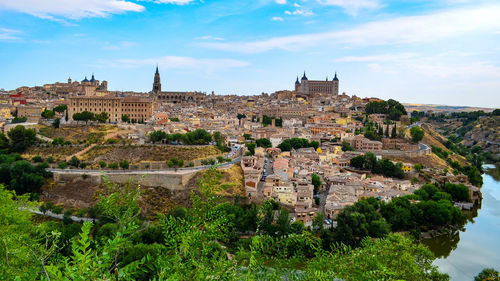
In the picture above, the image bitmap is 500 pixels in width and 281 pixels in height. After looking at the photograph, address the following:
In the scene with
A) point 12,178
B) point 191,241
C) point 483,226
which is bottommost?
point 483,226

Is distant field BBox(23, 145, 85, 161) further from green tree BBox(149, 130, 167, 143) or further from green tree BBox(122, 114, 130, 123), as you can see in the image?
green tree BBox(122, 114, 130, 123)

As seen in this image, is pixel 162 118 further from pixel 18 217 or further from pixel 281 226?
pixel 18 217

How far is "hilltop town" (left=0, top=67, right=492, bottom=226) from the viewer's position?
61.4 ft

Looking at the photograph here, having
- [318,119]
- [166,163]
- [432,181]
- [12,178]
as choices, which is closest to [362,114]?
[318,119]

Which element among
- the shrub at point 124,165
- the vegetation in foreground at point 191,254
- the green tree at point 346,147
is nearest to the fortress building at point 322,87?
the green tree at point 346,147

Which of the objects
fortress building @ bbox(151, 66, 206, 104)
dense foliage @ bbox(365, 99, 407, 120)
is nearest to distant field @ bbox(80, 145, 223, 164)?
dense foliage @ bbox(365, 99, 407, 120)

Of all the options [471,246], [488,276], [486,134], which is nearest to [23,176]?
[488,276]

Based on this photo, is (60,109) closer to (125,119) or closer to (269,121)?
(125,119)

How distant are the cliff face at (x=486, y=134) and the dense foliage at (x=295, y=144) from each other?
21834mm

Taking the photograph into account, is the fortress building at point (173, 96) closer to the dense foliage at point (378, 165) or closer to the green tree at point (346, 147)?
the green tree at point (346, 147)

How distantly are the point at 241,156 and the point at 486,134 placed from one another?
34379 mm

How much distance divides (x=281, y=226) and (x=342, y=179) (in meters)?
7.40

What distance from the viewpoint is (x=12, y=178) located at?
1873 centimetres

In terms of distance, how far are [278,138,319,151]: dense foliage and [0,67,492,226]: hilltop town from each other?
0.25 ft
